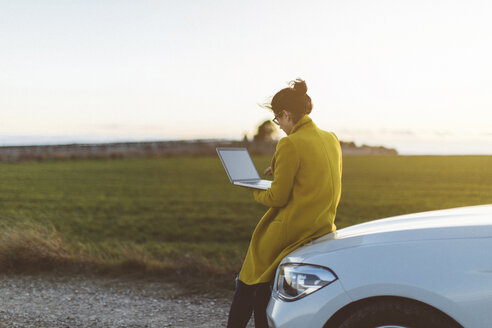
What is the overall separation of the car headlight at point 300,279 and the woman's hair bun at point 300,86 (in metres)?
1.09

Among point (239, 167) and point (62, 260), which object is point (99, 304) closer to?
point (62, 260)

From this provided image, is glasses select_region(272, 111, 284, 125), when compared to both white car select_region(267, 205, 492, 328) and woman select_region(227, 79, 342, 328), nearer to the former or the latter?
woman select_region(227, 79, 342, 328)

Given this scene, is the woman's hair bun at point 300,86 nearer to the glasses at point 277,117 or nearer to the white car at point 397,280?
the glasses at point 277,117

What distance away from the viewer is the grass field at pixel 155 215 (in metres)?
6.78

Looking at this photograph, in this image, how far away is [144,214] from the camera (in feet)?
54.7

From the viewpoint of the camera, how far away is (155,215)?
648 inches

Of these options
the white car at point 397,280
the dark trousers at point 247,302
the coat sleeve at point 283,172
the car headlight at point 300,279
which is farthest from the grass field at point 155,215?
the white car at point 397,280

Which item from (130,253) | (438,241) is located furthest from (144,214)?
(438,241)

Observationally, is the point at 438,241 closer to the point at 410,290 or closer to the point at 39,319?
the point at 410,290

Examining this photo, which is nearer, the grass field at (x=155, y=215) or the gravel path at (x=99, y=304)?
the gravel path at (x=99, y=304)

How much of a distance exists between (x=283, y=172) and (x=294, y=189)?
0.52ft

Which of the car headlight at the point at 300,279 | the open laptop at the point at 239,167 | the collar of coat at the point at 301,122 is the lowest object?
the car headlight at the point at 300,279

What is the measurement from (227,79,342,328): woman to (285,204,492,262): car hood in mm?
144

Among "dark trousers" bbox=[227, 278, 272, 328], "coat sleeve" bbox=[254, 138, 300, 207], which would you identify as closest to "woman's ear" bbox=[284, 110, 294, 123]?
"coat sleeve" bbox=[254, 138, 300, 207]
